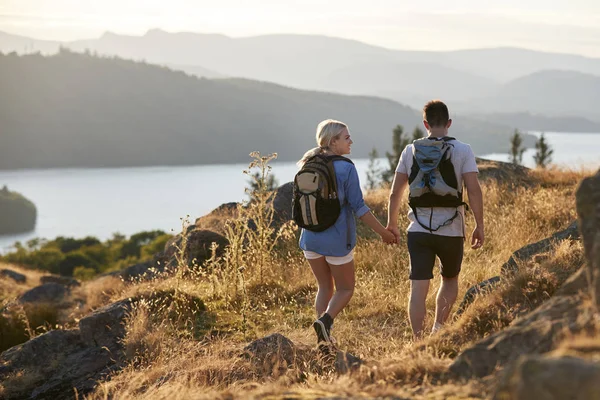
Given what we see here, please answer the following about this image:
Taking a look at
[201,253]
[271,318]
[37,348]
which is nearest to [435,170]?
[271,318]

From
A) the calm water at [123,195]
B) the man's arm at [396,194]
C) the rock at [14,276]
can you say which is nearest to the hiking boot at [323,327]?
the man's arm at [396,194]

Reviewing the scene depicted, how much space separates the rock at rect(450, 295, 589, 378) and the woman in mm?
1835

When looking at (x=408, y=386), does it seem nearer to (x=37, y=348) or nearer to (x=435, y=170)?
(x=435, y=170)

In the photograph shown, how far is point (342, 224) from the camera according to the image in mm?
4688

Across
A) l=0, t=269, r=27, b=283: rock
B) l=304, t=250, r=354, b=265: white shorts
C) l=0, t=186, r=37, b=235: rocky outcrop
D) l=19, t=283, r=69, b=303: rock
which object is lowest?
l=0, t=186, r=37, b=235: rocky outcrop

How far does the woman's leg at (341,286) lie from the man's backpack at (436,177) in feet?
2.30

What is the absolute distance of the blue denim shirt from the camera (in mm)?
4641

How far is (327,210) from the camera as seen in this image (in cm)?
462

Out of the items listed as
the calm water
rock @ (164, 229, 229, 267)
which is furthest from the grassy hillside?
the calm water

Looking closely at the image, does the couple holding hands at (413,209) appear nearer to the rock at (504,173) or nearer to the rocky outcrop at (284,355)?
the rocky outcrop at (284,355)

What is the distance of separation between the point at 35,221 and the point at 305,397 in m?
141

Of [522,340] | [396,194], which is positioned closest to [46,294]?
[396,194]

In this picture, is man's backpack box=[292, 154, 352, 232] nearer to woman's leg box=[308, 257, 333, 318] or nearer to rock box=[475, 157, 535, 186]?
woman's leg box=[308, 257, 333, 318]

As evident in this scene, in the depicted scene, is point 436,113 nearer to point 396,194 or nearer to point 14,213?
point 396,194
